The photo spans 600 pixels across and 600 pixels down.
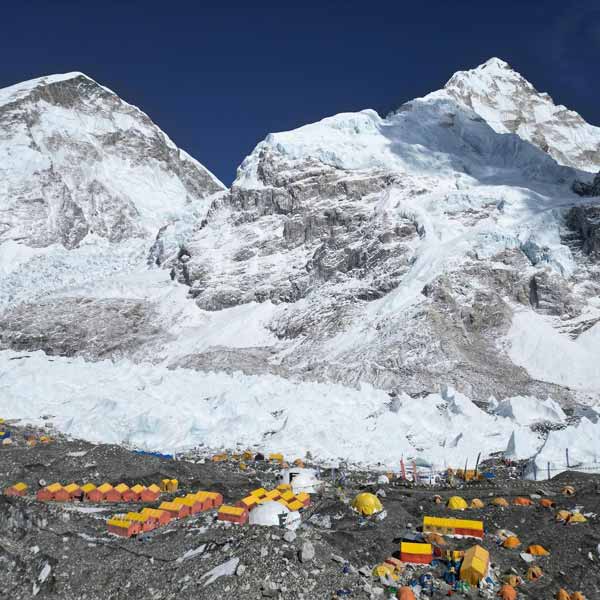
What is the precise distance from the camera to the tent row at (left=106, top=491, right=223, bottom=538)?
2389 centimetres

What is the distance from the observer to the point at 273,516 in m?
23.2

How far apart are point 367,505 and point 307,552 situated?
27.6ft

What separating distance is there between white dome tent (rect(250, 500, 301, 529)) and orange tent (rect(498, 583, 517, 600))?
24.1 ft

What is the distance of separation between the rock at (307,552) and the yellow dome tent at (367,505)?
7.76 metres

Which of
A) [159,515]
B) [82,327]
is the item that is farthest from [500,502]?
[82,327]

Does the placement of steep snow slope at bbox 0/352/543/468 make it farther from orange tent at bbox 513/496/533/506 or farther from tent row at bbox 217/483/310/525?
tent row at bbox 217/483/310/525

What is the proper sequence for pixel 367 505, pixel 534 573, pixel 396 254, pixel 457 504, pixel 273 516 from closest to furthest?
pixel 534 573
pixel 273 516
pixel 367 505
pixel 457 504
pixel 396 254

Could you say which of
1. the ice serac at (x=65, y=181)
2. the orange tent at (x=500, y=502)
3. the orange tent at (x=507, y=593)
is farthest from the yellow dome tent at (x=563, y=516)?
the ice serac at (x=65, y=181)

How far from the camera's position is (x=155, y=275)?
431 ft

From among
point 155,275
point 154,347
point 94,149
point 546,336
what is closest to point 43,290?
point 155,275

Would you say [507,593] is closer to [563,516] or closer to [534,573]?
[534,573]

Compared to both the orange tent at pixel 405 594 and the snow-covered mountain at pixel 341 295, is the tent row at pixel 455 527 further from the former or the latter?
the snow-covered mountain at pixel 341 295

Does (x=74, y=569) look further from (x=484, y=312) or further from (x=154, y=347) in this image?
(x=154, y=347)

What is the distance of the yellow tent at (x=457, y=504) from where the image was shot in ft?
91.6
